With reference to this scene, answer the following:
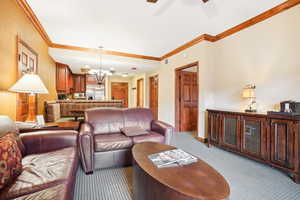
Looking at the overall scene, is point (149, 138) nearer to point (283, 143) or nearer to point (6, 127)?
point (6, 127)

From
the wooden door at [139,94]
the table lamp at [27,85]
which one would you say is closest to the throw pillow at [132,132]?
the table lamp at [27,85]

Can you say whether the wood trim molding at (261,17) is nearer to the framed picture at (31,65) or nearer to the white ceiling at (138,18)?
the white ceiling at (138,18)

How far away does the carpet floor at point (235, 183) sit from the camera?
1479 millimetres

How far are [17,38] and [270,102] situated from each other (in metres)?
4.28

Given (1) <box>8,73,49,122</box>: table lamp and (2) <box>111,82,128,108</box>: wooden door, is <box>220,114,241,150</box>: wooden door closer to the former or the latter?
(1) <box>8,73,49,122</box>: table lamp

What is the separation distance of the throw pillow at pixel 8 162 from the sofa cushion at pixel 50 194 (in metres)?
0.25

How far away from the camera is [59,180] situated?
0.99 meters

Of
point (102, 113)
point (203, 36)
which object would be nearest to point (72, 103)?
point (102, 113)

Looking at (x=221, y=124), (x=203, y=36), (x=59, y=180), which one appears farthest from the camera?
(x=203, y=36)

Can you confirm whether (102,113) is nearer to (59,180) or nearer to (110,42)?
(59,180)

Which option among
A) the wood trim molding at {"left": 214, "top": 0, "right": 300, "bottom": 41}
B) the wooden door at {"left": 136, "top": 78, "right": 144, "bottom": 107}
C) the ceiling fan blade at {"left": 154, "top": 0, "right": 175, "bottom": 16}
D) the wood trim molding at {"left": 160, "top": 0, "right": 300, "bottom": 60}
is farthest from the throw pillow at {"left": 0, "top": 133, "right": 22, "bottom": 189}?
the wooden door at {"left": 136, "top": 78, "right": 144, "bottom": 107}

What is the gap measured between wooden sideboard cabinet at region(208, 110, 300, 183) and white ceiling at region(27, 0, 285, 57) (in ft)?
6.09

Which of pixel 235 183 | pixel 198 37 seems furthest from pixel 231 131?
pixel 198 37

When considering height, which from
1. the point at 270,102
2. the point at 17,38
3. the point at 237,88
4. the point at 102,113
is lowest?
the point at 102,113
